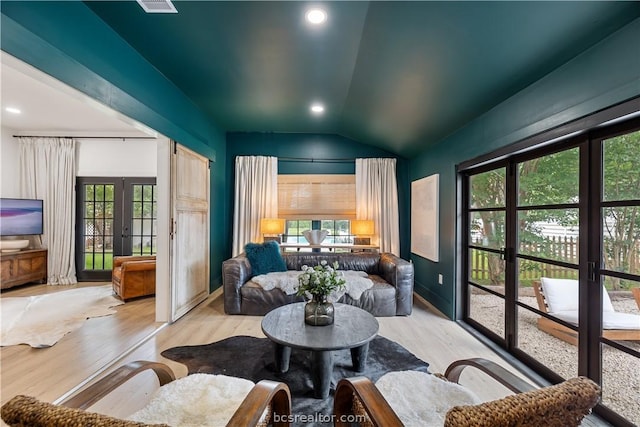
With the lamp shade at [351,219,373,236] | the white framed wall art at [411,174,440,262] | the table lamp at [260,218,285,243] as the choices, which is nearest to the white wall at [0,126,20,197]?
the table lamp at [260,218,285,243]

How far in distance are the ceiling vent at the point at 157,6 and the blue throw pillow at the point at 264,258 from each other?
2.87 metres

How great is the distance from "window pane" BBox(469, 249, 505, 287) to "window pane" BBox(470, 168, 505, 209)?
21.0 inches

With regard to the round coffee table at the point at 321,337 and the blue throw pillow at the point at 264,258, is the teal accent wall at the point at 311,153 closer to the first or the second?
the blue throw pillow at the point at 264,258

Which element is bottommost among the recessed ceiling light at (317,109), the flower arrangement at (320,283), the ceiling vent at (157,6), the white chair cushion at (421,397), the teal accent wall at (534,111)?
the white chair cushion at (421,397)

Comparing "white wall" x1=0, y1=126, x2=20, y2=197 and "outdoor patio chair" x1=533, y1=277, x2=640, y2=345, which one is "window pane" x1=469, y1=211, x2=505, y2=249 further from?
"white wall" x1=0, y1=126, x2=20, y2=197

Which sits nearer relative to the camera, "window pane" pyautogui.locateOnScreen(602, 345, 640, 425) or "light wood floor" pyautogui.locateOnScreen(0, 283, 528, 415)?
"window pane" pyautogui.locateOnScreen(602, 345, 640, 425)

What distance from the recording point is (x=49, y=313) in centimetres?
346

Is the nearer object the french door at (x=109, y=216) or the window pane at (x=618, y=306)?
the window pane at (x=618, y=306)

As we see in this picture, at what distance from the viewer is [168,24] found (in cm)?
218

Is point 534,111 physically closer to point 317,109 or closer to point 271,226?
point 317,109

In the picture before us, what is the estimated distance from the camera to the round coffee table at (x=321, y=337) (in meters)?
1.92

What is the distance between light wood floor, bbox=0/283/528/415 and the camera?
212 centimetres

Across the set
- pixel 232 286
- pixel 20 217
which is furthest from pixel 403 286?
pixel 20 217

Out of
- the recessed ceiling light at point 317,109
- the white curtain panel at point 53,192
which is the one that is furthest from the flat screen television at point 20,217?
the recessed ceiling light at point 317,109
